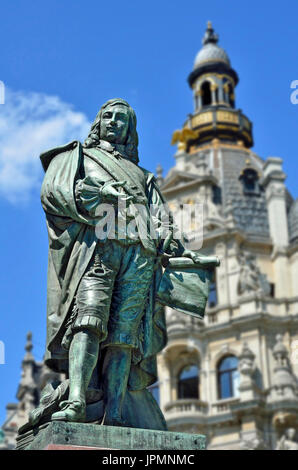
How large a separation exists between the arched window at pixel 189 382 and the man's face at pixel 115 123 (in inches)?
1059

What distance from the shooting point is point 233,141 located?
1756 inches

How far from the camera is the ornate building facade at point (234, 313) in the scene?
30281mm

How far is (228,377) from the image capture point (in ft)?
105

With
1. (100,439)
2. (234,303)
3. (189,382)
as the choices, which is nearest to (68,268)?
(100,439)

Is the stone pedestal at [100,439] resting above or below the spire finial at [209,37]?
below

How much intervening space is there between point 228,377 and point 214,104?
19.6 m

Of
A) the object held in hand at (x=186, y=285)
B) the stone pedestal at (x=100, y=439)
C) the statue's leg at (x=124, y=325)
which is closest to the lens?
the stone pedestal at (x=100, y=439)

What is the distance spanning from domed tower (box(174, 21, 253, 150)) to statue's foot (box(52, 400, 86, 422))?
3791 cm

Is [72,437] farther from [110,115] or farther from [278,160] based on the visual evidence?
[278,160]

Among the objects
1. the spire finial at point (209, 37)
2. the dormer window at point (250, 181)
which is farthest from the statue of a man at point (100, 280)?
the spire finial at point (209, 37)

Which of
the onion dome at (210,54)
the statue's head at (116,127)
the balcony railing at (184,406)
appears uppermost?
the onion dome at (210,54)

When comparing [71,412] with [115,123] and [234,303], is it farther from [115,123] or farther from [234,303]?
[234,303]

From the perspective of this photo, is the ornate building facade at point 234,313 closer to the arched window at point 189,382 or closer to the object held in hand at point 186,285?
the arched window at point 189,382

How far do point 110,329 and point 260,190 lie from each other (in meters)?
34.7
